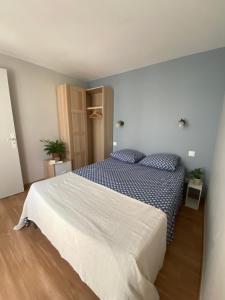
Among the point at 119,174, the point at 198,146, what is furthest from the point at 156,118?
the point at 119,174

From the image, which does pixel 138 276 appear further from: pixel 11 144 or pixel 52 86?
pixel 52 86

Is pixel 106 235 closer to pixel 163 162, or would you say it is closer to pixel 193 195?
pixel 163 162

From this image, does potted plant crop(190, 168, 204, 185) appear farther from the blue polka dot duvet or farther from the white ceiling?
the white ceiling

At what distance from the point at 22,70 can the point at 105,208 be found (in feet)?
9.69

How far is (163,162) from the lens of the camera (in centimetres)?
233

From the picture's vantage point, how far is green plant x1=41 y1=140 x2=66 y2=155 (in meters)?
2.99

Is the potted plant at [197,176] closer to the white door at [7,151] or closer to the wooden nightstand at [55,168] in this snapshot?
the wooden nightstand at [55,168]

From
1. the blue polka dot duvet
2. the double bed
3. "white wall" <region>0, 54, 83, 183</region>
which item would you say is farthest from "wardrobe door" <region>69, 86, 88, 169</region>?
the double bed

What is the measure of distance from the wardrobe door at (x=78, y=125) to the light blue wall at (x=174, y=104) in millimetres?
791

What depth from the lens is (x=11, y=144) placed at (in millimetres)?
2506

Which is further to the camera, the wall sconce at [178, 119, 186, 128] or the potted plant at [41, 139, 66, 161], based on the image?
the potted plant at [41, 139, 66, 161]

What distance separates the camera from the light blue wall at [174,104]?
212cm

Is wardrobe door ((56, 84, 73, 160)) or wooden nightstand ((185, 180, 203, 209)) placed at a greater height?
wardrobe door ((56, 84, 73, 160))

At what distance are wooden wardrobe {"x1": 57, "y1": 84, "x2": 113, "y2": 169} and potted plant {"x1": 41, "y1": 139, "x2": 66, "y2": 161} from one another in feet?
0.62
